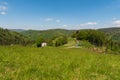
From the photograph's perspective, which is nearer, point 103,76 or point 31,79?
point 31,79

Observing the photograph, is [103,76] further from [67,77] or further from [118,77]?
[67,77]

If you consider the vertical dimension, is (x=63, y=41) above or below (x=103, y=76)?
below

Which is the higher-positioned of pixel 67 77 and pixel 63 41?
pixel 67 77

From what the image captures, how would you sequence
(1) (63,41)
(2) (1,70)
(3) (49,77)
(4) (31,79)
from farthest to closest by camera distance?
(1) (63,41), (2) (1,70), (3) (49,77), (4) (31,79)

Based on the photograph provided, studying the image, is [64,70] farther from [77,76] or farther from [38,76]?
[38,76]

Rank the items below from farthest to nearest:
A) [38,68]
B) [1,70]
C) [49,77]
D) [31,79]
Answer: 1. [38,68]
2. [1,70]
3. [49,77]
4. [31,79]

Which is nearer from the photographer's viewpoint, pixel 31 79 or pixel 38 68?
pixel 31 79

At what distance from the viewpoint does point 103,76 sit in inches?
336

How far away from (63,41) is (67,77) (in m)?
186

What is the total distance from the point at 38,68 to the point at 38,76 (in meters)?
1.15

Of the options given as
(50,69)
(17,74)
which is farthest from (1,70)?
(50,69)

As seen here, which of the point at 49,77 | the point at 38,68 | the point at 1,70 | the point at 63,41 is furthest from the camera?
the point at 63,41

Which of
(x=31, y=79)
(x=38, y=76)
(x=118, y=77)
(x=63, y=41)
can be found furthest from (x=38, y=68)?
(x=63, y=41)

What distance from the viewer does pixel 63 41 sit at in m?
193
